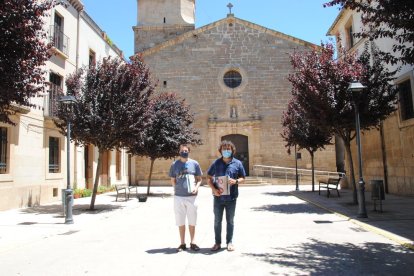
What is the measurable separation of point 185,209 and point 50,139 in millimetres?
12112

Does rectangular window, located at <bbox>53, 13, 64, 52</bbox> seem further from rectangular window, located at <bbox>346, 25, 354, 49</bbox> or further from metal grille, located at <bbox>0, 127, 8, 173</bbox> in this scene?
rectangular window, located at <bbox>346, 25, 354, 49</bbox>

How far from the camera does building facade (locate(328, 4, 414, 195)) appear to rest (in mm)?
14391

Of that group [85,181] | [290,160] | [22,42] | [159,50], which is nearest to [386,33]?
[22,42]

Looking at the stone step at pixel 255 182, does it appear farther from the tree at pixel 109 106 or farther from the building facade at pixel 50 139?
the tree at pixel 109 106

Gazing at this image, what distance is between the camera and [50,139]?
16797mm

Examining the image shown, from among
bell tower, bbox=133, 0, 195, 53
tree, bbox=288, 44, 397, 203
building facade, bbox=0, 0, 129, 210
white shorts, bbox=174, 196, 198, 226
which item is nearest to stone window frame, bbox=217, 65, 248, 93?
bell tower, bbox=133, 0, 195, 53

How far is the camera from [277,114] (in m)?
28.8

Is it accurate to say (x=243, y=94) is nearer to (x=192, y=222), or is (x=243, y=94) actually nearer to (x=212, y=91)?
(x=212, y=91)

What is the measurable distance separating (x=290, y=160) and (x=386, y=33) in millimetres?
21729

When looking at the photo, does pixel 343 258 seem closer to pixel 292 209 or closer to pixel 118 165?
pixel 292 209

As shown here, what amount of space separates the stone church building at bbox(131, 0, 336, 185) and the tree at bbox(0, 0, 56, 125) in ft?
69.9

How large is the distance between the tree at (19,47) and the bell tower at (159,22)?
87.2ft

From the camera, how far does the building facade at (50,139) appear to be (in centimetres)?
1365

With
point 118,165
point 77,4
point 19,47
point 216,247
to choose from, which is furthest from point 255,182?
point 19,47
